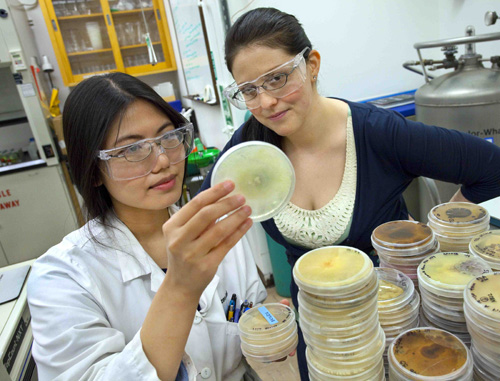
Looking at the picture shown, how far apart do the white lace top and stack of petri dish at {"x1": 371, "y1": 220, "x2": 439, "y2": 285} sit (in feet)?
1.36

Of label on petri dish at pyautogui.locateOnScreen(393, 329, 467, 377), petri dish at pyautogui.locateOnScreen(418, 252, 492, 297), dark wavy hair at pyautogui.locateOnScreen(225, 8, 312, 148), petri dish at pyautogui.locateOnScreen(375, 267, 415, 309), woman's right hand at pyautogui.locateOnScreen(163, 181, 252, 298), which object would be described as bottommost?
label on petri dish at pyautogui.locateOnScreen(393, 329, 467, 377)

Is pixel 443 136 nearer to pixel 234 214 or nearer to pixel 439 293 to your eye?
pixel 439 293

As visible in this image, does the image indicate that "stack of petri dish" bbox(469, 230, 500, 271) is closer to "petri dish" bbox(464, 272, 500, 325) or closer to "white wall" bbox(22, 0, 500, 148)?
"petri dish" bbox(464, 272, 500, 325)

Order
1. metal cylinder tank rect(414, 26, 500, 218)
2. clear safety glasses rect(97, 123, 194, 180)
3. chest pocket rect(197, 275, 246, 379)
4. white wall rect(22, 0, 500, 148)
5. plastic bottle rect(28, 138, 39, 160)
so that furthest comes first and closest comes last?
plastic bottle rect(28, 138, 39, 160)
white wall rect(22, 0, 500, 148)
metal cylinder tank rect(414, 26, 500, 218)
chest pocket rect(197, 275, 246, 379)
clear safety glasses rect(97, 123, 194, 180)

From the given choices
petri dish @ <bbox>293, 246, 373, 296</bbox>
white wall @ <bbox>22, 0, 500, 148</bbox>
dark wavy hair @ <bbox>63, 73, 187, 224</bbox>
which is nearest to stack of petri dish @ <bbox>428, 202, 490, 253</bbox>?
petri dish @ <bbox>293, 246, 373, 296</bbox>

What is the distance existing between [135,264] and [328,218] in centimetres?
64

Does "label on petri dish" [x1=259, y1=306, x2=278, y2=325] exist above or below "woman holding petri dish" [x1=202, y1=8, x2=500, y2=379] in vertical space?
below

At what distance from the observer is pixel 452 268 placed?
25.0 inches

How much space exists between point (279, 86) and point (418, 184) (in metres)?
1.98

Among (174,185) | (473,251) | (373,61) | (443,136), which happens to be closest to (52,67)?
(373,61)

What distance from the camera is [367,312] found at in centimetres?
55

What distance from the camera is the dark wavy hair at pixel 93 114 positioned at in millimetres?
938

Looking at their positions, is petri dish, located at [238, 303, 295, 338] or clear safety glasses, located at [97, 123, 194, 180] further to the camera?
clear safety glasses, located at [97, 123, 194, 180]

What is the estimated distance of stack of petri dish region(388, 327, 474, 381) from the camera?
0.50 metres
